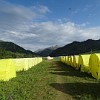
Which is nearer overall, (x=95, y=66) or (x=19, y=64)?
(x=95, y=66)

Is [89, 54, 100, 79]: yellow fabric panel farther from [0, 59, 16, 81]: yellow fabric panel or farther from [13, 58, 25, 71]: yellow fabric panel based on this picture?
[13, 58, 25, 71]: yellow fabric panel

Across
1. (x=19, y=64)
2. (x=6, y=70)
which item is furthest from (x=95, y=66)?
(x=19, y=64)

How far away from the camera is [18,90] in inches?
679

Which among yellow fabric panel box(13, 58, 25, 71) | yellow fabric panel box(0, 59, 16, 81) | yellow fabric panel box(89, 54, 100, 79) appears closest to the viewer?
yellow fabric panel box(0, 59, 16, 81)

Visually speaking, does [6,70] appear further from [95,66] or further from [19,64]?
[19,64]

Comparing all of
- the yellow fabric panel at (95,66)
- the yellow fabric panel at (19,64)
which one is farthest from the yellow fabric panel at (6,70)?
the yellow fabric panel at (19,64)

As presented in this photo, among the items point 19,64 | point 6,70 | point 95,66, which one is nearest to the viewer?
point 6,70

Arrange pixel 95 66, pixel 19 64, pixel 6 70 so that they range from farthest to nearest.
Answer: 1. pixel 19 64
2. pixel 95 66
3. pixel 6 70

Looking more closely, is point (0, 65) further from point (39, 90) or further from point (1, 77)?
point (39, 90)

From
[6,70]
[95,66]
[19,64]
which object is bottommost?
[6,70]

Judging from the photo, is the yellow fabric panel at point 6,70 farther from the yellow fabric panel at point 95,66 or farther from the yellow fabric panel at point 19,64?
the yellow fabric panel at point 19,64

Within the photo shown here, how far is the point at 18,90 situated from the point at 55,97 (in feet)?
9.88

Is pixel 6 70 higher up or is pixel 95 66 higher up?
pixel 95 66

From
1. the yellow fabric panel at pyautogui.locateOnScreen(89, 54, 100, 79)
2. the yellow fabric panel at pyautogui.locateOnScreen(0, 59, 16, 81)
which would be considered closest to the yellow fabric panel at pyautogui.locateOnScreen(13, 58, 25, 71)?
the yellow fabric panel at pyautogui.locateOnScreen(0, 59, 16, 81)
